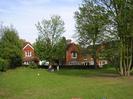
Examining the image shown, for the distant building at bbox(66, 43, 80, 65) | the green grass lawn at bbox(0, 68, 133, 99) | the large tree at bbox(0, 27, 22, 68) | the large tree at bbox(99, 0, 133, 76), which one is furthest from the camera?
the distant building at bbox(66, 43, 80, 65)

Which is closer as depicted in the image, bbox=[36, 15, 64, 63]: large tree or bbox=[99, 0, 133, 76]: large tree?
bbox=[99, 0, 133, 76]: large tree

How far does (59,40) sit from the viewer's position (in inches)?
4154

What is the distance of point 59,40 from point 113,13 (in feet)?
177

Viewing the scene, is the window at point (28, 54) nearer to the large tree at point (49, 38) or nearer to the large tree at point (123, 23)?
the large tree at point (49, 38)

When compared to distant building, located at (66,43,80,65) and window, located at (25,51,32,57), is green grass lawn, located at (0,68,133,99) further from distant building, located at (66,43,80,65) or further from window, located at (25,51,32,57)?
window, located at (25,51,32,57)

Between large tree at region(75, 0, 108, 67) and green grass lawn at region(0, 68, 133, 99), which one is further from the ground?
large tree at region(75, 0, 108, 67)

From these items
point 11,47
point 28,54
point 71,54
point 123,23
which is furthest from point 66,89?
point 28,54

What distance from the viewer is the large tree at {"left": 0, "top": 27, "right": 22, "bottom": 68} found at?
294 ft

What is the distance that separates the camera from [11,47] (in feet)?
299

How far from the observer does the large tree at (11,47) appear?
8962cm

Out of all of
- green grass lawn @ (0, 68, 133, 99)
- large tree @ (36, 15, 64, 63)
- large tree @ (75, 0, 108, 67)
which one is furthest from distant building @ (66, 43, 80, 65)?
green grass lawn @ (0, 68, 133, 99)

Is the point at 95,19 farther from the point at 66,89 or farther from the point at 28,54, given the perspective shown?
the point at 28,54

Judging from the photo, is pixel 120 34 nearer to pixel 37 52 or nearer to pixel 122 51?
pixel 122 51

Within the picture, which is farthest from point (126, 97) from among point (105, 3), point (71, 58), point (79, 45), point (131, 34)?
point (71, 58)
